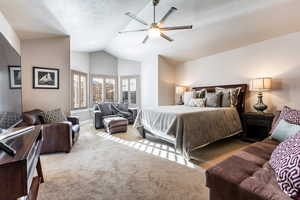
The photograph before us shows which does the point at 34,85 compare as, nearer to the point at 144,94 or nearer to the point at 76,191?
the point at 76,191

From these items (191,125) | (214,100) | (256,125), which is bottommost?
(256,125)

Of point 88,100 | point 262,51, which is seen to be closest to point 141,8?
point 262,51

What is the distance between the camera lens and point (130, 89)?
6.71m

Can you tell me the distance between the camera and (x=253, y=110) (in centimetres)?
389

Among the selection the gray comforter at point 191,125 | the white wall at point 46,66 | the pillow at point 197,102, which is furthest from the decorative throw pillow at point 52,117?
the pillow at point 197,102

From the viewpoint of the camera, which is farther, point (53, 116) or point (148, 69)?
point (148, 69)

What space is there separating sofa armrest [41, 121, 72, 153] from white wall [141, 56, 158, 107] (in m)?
3.24

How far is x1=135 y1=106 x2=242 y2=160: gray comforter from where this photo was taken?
258 centimetres

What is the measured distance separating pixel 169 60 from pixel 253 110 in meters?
3.19

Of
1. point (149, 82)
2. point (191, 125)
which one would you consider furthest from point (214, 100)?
point (149, 82)

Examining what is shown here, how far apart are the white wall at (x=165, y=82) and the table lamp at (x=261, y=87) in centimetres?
276

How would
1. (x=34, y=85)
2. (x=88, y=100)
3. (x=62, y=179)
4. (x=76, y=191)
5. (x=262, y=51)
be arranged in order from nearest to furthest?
1. (x=76, y=191)
2. (x=62, y=179)
3. (x=34, y=85)
4. (x=262, y=51)
5. (x=88, y=100)

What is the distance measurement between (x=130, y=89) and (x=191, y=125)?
4.47 m

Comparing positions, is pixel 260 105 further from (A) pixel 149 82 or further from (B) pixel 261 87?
(A) pixel 149 82
